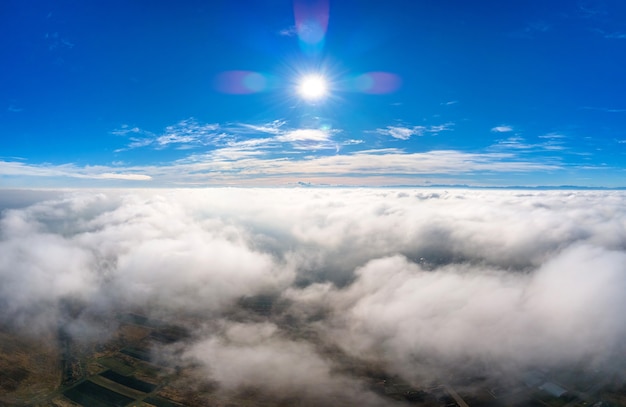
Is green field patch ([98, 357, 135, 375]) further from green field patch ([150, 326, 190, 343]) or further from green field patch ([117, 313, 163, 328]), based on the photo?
green field patch ([117, 313, 163, 328])

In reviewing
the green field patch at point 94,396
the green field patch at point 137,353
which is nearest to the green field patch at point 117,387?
the green field patch at point 94,396

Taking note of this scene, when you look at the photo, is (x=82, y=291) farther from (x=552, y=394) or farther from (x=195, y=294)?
(x=552, y=394)

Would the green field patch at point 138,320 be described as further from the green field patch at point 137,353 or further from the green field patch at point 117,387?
the green field patch at point 117,387

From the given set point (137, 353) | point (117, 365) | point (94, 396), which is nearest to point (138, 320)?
point (137, 353)

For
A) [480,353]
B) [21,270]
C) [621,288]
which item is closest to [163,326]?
[480,353]

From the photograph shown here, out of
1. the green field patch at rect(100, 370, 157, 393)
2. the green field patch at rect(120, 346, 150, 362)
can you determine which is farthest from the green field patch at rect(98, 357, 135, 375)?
the green field patch at rect(120, 346, 150, 362)
